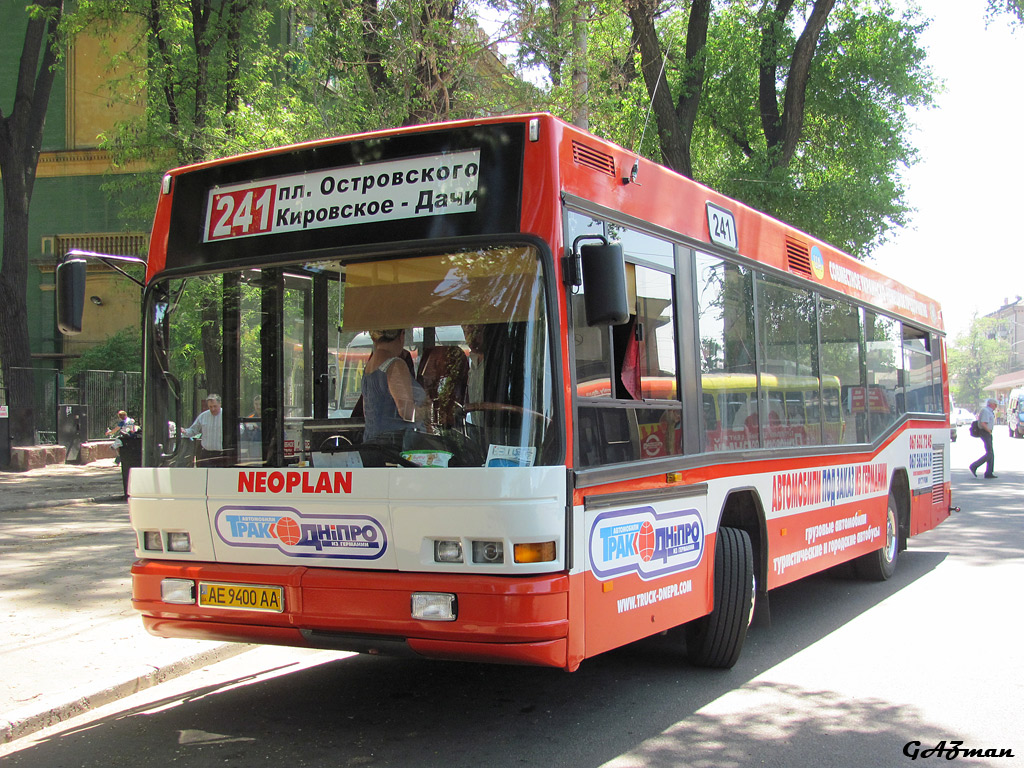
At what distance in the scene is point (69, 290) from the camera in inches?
207

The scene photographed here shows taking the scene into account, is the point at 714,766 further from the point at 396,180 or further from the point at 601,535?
the point at 396,180

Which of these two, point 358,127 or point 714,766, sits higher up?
point 358,127

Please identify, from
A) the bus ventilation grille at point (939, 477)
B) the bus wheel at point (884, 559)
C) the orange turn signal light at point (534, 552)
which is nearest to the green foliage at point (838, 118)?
the bus ventilation grille at point (939, 477)

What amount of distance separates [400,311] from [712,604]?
2662 millimetres

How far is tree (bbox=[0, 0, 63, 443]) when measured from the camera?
22.1 meters

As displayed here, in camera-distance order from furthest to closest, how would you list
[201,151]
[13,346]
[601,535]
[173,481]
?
1. [13,346]
2. [201,151]
3. [173,481]
4. [601,535]

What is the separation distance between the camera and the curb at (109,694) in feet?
16.8

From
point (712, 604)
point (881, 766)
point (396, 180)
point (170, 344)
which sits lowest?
point (881, 766)

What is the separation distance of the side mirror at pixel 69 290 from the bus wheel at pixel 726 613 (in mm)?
3968

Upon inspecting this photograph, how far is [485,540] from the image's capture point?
4438 mm

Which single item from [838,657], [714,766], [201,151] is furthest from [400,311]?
[201,151]

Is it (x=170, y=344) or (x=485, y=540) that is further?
(x=170, y=344)

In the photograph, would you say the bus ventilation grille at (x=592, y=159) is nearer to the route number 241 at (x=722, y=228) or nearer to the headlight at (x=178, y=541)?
the route number 241 at (x=722, y=228)

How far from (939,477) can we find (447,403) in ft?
29.2
